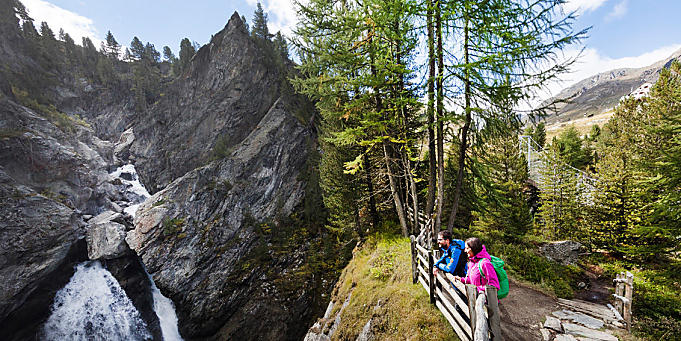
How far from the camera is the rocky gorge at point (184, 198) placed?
18953mm

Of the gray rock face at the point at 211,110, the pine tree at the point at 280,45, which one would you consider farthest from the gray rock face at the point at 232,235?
the pine tree at the point at 280,45

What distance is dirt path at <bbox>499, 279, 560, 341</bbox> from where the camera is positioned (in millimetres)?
4930

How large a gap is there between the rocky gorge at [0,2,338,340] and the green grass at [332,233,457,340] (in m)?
10.3

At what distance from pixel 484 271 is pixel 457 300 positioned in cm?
100

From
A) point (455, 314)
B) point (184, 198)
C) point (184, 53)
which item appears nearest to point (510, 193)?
point (455, 314)

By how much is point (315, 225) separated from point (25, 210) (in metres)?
25.3

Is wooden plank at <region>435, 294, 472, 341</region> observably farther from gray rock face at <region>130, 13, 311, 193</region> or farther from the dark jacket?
gray rock face at <region>130, 13, 311, 193</region>

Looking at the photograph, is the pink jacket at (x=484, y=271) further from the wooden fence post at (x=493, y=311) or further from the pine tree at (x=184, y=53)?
the pine tree at (x=184, y=53)

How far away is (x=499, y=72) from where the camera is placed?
5852 millimetres

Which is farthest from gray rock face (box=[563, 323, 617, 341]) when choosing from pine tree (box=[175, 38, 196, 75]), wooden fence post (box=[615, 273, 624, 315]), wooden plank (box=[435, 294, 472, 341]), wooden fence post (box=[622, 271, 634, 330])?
pine tree (box=[175, 38, 196, 75])

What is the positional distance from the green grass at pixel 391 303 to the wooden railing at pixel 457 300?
293 millimetres

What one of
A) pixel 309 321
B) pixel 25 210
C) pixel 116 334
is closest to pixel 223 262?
pixel 116 334

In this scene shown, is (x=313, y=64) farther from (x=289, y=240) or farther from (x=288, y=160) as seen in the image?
(x=288, y=160)

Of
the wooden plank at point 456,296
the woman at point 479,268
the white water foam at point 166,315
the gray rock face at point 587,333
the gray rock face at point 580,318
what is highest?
the woman at point 479,268
